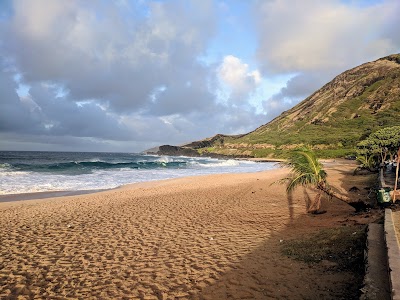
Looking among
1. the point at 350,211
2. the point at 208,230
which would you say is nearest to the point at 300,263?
the point at 208,230

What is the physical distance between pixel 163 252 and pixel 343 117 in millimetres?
133319

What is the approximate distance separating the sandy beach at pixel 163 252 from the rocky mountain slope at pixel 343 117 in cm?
7267

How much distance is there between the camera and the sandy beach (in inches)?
207

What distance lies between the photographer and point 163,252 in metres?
7.38

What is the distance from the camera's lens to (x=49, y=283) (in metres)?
5.70

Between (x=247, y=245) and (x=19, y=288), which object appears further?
(x=247, y=245)

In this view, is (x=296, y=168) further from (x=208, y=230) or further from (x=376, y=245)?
(x=376, y=245)

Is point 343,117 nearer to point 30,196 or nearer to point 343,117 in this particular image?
point 343,117

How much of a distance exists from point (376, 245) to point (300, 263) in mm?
1609

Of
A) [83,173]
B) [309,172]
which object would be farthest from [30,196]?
[83,173]

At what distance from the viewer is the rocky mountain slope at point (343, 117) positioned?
89.2m

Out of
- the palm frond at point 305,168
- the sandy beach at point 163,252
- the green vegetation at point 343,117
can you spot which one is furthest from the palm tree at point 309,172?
the green vegetation at point 343,117

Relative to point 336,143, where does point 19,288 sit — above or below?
below

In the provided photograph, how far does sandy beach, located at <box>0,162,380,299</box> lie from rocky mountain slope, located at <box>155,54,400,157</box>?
72.7 metres
